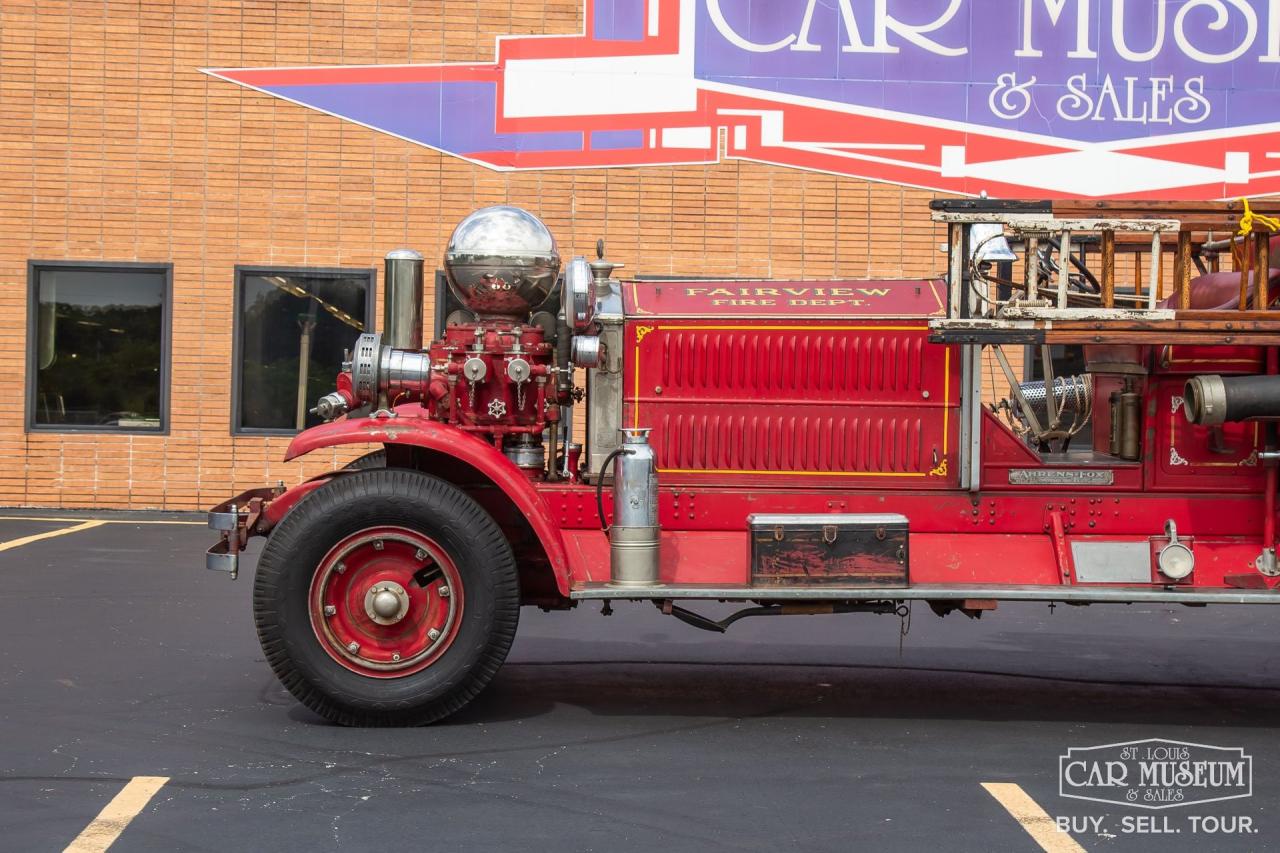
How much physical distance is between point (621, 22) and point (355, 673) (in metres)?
9.14

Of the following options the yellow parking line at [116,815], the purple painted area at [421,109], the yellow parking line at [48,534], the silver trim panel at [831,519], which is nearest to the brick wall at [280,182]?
the purple painted area at [421,109]

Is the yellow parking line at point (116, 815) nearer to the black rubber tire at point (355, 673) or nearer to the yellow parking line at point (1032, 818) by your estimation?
the black rubber tire at point (355, 673)

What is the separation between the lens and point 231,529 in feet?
21.6

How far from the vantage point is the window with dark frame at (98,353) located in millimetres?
14453

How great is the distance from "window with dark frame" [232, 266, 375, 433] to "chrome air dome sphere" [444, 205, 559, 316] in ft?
24.8

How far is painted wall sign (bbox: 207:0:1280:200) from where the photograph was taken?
14.0m

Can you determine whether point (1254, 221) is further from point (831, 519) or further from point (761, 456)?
point (761, 456)

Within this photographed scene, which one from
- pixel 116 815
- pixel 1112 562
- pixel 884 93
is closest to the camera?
pixel 116 815

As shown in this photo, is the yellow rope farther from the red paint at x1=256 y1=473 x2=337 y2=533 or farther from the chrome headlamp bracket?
the red paint at x1=256 y1=473 x2=337 y2=533

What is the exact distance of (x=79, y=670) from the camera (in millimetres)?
7363

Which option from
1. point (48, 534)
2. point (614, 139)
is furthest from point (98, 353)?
point (614, 139)

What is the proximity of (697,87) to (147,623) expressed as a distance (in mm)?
7437

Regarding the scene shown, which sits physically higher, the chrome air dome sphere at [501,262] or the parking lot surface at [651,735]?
the chrome air dome sphere at [501,262]

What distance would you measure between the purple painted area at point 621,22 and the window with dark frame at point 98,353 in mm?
4595
